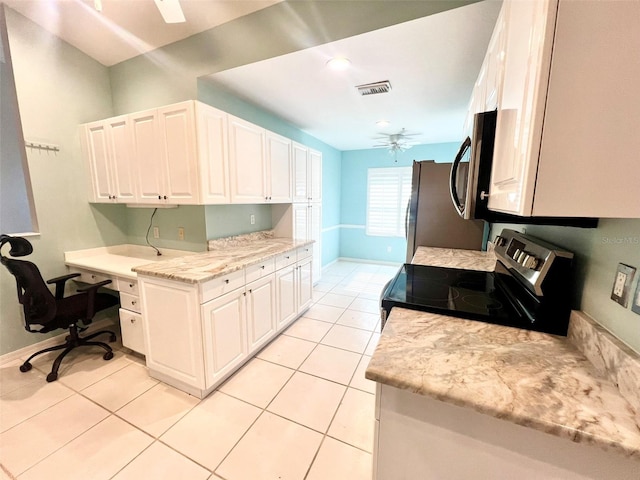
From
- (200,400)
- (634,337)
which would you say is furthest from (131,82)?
(634,337)

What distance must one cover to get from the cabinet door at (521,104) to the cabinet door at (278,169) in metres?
2.29

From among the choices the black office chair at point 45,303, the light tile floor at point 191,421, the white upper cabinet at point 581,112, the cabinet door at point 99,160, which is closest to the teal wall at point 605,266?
the white upper cabinet at point 581,112

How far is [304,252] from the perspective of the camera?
10.3 feet

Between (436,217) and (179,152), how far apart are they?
7.98 ft

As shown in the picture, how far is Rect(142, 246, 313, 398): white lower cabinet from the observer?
182 cm

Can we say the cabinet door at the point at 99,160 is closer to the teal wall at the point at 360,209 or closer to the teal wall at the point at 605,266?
the teal wall at the point at 605,266

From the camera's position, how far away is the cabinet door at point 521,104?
62 centimetres

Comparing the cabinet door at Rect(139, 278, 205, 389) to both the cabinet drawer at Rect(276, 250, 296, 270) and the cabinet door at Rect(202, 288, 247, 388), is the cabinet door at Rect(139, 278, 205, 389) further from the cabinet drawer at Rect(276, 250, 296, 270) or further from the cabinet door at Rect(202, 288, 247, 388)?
the cabinet drawer at Rect(276, 250, 296, 270)

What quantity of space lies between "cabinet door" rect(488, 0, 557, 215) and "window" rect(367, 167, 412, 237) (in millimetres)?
4488

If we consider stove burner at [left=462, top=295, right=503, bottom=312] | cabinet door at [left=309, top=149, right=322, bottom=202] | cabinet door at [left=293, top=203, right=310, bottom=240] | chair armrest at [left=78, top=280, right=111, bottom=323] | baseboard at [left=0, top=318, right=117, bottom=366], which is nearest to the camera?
stove burner at [left=462, top=295, right=503, bottom=312]

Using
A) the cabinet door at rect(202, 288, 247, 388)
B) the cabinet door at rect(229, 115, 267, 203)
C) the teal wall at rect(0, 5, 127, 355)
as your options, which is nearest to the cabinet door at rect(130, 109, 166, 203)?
the cabinet door at rect(229, 115, 267, 203)

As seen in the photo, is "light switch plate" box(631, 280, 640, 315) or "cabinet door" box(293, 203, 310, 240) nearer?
"light switch plate" box(631, 280, 640, 315)

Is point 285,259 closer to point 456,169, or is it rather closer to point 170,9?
point 456,169

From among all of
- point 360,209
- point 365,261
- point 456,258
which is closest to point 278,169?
point 456,258
